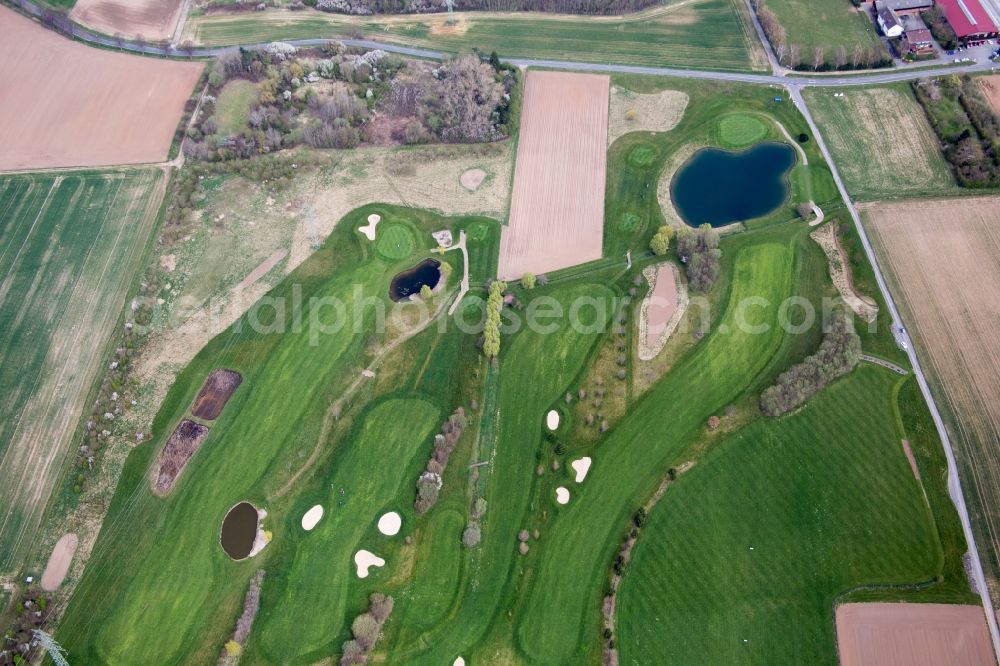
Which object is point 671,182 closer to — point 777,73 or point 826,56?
point 777,73

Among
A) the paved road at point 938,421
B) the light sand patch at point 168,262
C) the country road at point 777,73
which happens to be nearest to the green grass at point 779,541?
the paved road at point 938,421

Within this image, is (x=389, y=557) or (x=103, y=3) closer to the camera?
(x=389, y=557)

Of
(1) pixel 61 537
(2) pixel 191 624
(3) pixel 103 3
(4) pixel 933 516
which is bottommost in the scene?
(2) pixel 191 624

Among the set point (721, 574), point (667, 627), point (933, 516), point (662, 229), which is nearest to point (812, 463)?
point (933, 516)

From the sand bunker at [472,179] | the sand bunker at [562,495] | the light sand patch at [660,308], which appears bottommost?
the sand bunker at [562,495]

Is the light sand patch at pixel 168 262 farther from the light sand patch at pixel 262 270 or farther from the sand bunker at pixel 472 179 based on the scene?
the sand bunker at pixel 472 179

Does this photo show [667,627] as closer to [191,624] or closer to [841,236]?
[191,624]

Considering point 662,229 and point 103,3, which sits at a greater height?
point 103,3

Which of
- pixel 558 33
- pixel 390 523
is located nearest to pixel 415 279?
pixel 390 523
